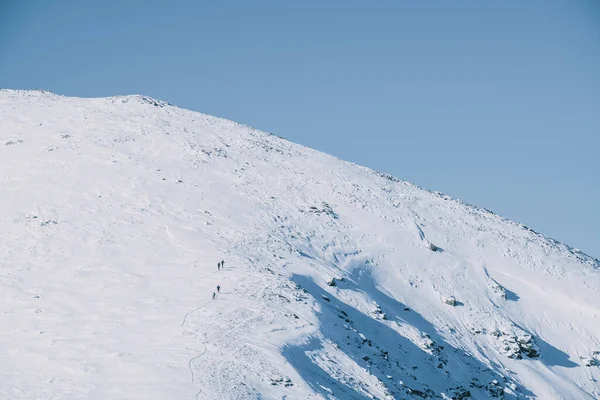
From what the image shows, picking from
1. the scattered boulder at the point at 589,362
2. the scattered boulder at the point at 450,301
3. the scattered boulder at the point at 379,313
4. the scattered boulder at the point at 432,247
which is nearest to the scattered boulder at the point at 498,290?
the scattered boulder at the point at 450,301

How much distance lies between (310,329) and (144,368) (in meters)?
10.2

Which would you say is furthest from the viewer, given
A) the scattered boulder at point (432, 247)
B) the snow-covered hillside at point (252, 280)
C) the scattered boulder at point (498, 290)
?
the scattered boulder at point (432, 247)

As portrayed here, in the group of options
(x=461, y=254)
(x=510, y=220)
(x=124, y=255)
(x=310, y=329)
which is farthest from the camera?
(x=510, y=220)

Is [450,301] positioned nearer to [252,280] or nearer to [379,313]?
[379,313]

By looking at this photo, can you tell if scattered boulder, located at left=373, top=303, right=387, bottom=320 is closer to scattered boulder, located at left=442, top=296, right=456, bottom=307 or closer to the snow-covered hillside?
the snow-covered hillside

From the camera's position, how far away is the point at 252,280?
36125mm

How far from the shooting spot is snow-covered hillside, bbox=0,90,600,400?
88.0 ft

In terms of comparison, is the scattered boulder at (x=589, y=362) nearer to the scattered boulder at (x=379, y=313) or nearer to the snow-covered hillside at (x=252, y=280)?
the snow-covered hillside at (x=252, y=280)

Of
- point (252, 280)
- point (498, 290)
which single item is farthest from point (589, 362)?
point (252, 280)

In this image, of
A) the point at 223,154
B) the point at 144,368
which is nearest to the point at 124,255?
the point at 144,368

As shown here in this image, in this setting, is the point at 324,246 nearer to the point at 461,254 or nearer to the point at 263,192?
the point at 263,192

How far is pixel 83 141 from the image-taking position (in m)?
61.3

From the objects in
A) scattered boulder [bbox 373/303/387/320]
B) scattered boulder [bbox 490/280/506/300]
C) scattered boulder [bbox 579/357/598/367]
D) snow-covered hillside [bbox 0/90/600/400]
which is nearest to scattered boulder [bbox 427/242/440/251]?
snow-covered hillside [bbox 0/90/600/400]

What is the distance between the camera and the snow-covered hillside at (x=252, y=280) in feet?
88.0
